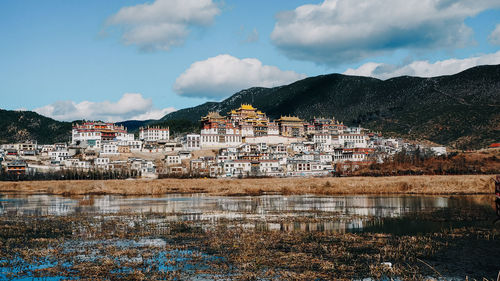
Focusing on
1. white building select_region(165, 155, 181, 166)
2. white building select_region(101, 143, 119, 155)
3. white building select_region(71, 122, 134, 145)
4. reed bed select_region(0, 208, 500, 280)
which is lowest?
reed bed select_region(0, 208, 500, 280)

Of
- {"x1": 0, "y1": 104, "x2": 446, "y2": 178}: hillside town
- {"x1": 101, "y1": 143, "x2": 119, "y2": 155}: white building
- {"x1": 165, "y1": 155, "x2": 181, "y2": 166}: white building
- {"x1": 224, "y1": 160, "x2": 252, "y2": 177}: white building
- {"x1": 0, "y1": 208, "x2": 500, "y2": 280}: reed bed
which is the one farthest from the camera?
{"x1": 101, "y1": 143, "x2": 119, "y2": 155}: white building

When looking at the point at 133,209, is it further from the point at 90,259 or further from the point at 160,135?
the point at 160,135

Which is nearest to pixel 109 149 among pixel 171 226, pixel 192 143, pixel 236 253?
pixel 192 143

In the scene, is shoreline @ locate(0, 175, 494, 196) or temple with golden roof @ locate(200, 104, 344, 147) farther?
temple with golden roof @ locate(200, 104, 344, 147)

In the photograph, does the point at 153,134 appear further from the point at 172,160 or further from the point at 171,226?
the point at 171,226

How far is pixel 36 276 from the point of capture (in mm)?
19500

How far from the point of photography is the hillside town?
123225mm

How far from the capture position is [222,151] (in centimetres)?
14475

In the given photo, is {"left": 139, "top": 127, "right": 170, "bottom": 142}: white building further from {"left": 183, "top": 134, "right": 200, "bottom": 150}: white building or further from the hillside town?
{"left": 183, "top": 134, "right": 200, "bottom": 150}: white building

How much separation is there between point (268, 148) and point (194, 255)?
127 m

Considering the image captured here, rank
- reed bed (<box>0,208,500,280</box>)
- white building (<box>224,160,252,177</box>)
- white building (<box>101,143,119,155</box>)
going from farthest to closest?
1. white building (<box>101,143,119,155</box>)
2. white building (<box>224,160,252,177</box>)
3. reed bed (<box>0,208,500,280</box>)

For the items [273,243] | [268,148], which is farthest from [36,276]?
[268,148]

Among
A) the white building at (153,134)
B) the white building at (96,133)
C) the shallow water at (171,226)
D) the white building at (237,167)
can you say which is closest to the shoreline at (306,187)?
the shallow water at (171,226)

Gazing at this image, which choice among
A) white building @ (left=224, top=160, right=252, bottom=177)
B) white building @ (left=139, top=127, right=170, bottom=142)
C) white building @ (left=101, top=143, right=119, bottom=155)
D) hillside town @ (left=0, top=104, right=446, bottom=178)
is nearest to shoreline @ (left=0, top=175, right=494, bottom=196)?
hillside town @ (left=0, top=104, right=446, bottom=178)
